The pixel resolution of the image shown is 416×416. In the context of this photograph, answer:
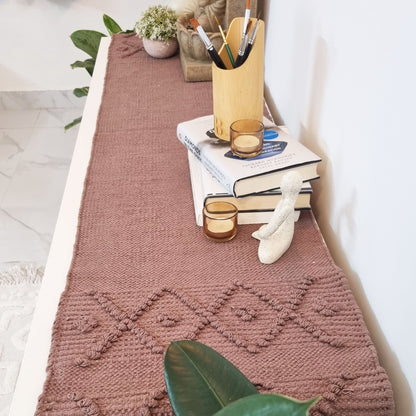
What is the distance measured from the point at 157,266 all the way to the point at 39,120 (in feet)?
6.20

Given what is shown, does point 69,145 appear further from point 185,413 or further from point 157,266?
point 185,413

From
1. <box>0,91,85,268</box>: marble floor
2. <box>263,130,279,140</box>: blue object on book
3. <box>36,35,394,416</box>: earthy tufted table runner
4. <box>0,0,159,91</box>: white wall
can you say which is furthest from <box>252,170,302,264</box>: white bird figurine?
<box>0,0,159,91</box>: white wall

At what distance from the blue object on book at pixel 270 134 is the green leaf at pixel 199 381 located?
45 cm

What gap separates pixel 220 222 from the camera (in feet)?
2.28

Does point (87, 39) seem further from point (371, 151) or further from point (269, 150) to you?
point (371, 151)

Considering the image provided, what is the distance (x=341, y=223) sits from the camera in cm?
68

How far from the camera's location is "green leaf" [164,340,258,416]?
0.38 metres

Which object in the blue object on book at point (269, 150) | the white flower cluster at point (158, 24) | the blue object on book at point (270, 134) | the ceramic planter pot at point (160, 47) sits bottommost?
the ceramic planter pot at point (160, 47)

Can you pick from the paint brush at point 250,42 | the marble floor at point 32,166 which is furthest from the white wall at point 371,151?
the marble floor at point 32,166

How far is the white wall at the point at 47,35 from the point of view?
2.08m

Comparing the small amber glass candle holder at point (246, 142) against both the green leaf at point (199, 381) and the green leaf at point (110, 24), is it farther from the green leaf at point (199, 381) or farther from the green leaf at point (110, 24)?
the green leaf at point (110, 24)

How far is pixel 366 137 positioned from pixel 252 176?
0.17m

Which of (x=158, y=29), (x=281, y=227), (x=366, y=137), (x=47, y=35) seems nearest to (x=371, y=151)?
(x=366, y=137)

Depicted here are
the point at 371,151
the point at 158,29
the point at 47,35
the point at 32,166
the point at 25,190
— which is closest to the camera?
the point at 371,151
